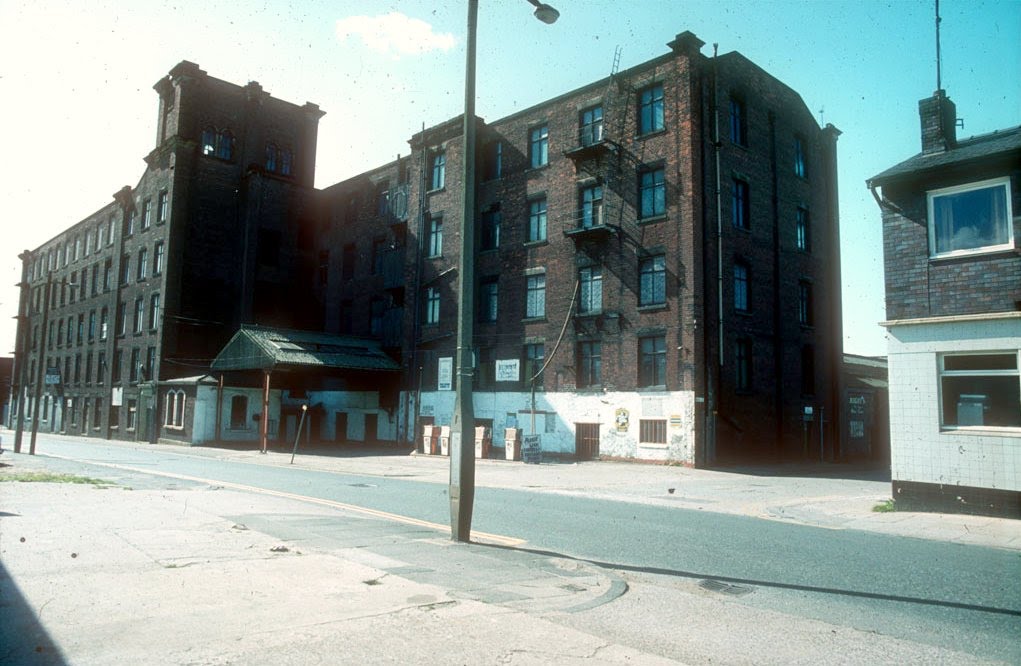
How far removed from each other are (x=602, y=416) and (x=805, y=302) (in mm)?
11815

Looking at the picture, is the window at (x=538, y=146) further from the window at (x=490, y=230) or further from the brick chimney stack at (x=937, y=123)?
the brick chimney stack at (x=937, y=123)

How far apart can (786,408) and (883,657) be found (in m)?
26.2

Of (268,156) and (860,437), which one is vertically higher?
(268,156)

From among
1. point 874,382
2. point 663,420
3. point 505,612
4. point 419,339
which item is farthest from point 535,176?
point 505,612

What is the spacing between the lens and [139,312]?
4647 cm

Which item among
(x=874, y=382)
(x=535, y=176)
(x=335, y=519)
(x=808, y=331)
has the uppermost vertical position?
(x=535, y=176)

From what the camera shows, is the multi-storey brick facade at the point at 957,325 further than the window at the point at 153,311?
No

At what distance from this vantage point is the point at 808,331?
31297 mm

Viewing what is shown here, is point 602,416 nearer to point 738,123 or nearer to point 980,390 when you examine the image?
point 738,123

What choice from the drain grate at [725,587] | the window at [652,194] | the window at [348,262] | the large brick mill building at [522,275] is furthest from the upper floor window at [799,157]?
the drain grate at [725,587]

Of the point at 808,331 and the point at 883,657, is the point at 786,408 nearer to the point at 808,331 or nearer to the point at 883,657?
the point at 808,331

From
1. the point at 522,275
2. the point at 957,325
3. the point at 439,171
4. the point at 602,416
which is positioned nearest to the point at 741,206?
the point at 522,275

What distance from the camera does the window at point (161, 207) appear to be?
4484 centimetres

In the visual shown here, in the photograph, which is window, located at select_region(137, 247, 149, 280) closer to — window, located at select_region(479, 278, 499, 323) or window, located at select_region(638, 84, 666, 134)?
window, located at select_region(479, 278, 499, 323)
